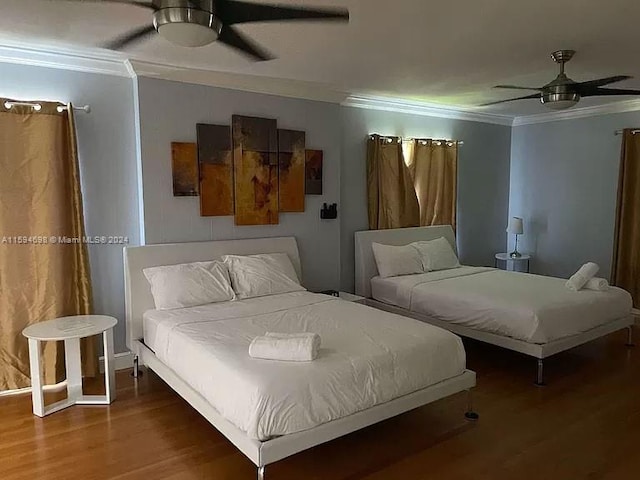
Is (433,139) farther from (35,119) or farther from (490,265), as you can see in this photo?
(35,119)

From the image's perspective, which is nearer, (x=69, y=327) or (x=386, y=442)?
(x=386, y=442)

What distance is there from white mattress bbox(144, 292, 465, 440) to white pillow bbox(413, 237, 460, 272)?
1.92 meters

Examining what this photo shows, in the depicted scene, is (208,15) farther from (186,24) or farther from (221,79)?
(221,79)

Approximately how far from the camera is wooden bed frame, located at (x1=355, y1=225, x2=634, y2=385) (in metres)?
3.68

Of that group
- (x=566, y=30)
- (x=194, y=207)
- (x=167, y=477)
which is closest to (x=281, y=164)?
(x=194, y=207)

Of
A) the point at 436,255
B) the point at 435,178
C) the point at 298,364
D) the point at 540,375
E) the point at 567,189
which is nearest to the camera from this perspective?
the point at 298,364

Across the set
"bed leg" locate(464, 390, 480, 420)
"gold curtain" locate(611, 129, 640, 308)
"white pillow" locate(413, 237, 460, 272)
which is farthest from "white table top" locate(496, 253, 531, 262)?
"bed leg" locate(464, 390, 480, 420)

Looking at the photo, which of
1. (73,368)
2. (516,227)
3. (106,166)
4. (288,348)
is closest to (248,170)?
(106,166)

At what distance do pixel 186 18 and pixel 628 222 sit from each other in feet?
17.9

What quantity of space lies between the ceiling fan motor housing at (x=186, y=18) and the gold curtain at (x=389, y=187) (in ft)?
10.8

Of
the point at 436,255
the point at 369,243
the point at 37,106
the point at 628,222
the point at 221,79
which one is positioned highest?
the point at 221,79

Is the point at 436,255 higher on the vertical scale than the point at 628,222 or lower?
lower

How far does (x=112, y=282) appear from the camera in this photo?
12.8ft

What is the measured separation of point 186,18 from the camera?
2.09m
